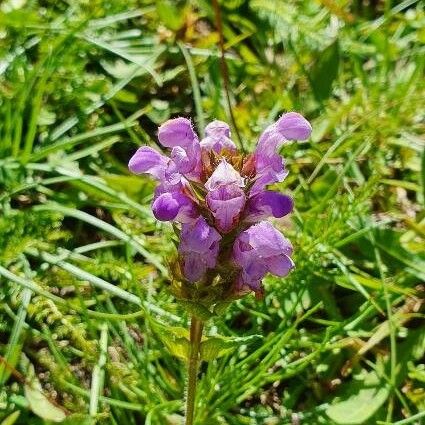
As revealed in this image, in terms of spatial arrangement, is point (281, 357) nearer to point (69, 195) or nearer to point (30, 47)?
point (69, 195)

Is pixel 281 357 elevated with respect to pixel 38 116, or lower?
lower

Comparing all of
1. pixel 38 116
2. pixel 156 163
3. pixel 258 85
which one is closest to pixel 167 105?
pixel 258 85

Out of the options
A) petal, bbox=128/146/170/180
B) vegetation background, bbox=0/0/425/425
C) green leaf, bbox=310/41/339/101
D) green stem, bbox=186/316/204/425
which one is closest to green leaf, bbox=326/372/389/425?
vegetation background, bbox=0/0/425/425

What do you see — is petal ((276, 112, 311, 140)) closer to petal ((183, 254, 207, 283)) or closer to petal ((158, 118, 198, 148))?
petal ((158, 118, 198, 148))

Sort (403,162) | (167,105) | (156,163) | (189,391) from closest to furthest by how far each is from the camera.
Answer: (156,163), (189,391), (403,162), (167,105)

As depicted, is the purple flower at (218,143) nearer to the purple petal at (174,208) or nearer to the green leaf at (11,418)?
the purple petal at (174,208)

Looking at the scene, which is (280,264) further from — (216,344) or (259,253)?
(216,344)

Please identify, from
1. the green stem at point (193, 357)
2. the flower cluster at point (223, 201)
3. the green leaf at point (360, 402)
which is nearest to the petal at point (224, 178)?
the flower cluster at point (223, 201)
